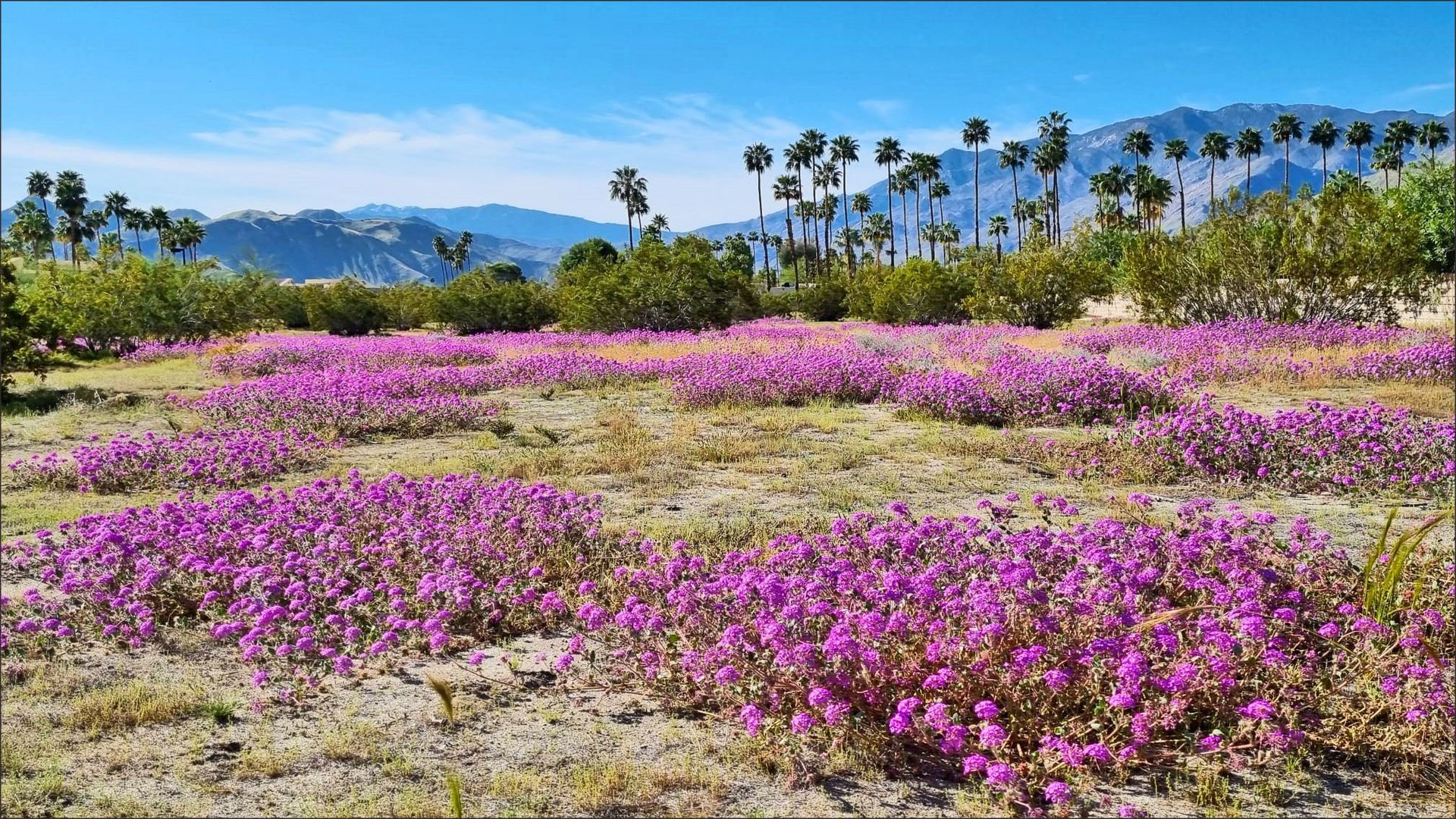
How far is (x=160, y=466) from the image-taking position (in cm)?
969

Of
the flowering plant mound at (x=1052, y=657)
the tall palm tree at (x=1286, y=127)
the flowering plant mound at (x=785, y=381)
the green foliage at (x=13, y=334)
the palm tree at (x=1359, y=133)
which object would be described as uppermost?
the tall palm tree at (x=1286, y=127)

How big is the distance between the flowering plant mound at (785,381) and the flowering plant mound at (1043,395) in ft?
6.77

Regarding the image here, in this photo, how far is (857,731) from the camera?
12.5ft

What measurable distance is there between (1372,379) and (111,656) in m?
17.8

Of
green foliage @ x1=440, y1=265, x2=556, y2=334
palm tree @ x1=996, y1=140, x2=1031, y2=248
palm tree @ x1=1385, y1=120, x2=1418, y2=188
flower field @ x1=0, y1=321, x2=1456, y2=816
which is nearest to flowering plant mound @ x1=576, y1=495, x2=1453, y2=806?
flower field @ x1=0, y1=321, x2=1456, y2=816

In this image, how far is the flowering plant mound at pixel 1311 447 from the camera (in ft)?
26.7

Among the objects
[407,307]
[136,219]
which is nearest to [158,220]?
[136,219]

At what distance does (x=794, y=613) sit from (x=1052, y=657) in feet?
3.80

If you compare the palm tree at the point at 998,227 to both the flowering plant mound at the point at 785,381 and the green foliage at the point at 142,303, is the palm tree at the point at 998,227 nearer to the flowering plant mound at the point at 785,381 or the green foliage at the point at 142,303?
the green foliage at the point at 142,303

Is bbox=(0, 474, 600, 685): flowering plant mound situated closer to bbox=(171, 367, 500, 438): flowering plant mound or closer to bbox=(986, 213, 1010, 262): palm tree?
bbox=(171, 367, 500, 438): flowering plant mound

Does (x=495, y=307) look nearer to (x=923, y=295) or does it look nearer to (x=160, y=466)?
(x=923, y=295)

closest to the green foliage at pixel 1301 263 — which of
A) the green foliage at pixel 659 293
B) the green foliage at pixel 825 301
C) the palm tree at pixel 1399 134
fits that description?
the green foliage at pixel 659 293

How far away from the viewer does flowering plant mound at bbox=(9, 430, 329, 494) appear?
30.5 feet

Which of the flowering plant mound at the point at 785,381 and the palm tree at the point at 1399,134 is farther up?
the palm tree at the point at 1399,134
